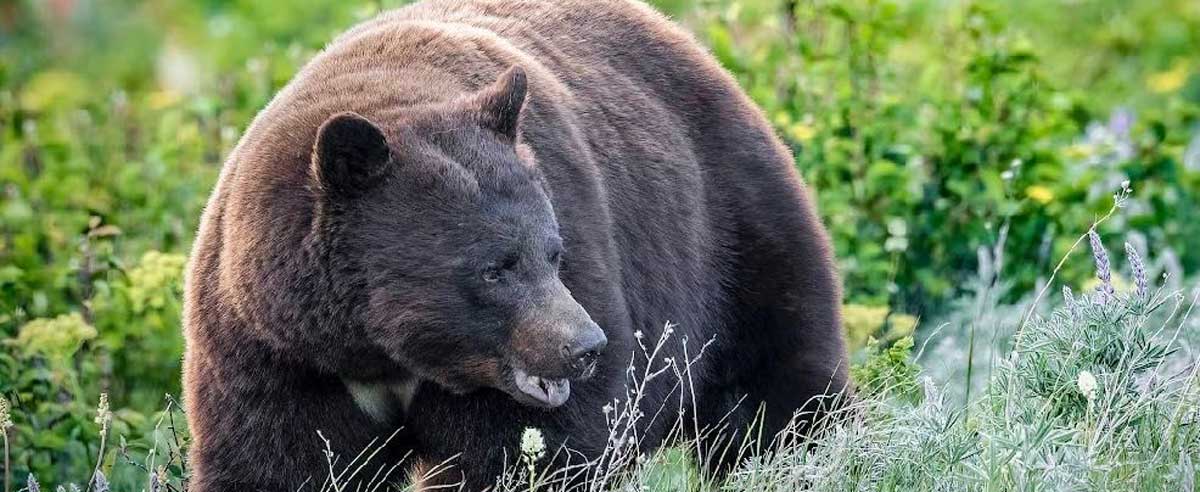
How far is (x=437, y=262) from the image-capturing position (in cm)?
423

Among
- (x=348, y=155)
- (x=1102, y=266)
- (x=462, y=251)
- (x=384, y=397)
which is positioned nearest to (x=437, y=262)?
(x=462, y=251)

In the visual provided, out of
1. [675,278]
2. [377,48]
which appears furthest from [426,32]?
[675,278]

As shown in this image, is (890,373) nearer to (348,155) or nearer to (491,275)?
(491,275)

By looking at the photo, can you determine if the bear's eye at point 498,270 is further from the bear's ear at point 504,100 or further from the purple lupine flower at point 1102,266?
the purple lupine flower at point 1102,266

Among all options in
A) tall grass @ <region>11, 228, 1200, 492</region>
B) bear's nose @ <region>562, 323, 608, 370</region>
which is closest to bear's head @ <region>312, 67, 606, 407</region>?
bear's nose @ <region>562, 323, 608, 370</region>

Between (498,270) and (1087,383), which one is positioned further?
(498,270)

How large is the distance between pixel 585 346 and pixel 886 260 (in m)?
3.69

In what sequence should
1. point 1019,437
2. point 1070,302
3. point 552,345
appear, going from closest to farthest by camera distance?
point 1019,437
point 552,345
point 1070,302

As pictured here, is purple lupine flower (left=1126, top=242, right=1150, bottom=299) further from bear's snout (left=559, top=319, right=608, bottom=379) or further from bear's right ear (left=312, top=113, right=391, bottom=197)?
bear's right ear (left=312, top=113, right=391, bottom=197)

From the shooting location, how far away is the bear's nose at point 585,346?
13.6ft

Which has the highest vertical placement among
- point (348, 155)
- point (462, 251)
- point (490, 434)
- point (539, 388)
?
point (348, 155)

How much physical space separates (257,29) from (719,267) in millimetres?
8733

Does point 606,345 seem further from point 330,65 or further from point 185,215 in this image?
point 185,215

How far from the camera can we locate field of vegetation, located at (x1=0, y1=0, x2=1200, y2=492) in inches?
176
